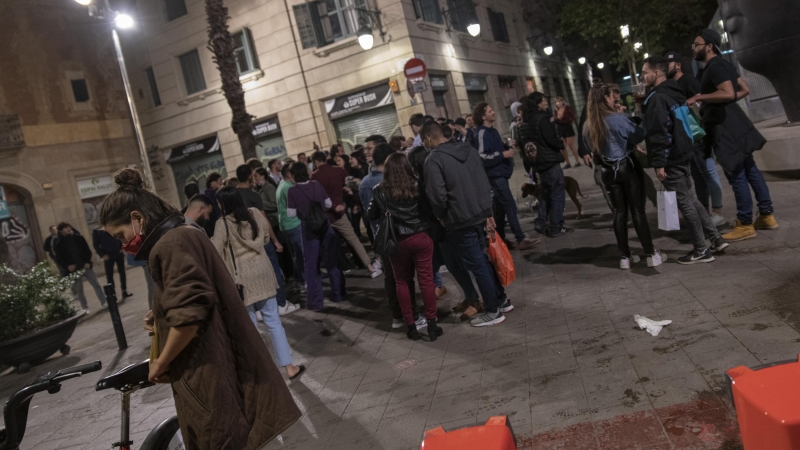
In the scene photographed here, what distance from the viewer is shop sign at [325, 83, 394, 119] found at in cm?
2058

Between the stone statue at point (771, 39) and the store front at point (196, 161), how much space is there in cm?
1846

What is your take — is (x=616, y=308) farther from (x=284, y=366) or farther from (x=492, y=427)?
(x=492, y=427)

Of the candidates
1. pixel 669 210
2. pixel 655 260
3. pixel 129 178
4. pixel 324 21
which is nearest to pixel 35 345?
pixel 129 178

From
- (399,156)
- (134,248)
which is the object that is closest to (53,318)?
(399,156)

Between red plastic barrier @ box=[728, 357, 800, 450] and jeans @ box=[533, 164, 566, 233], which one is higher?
jeans @ box=[533, 164, 566, 233]

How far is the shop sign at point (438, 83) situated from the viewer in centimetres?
2151

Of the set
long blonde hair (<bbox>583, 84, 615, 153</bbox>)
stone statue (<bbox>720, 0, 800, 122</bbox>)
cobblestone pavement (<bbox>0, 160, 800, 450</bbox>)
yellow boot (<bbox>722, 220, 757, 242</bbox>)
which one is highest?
stone statue (<bbox>720, 0, 800, 122</bbox>)

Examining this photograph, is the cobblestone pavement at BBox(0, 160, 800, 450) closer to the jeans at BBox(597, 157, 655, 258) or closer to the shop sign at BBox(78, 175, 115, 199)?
the jeans at BBox(597, 157, 655, 258)

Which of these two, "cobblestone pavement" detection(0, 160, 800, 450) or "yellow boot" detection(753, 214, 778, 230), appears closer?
"cobblestone pavement" detection(0, 160, 800, 450)

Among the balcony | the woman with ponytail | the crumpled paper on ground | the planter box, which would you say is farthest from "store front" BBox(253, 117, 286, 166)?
the crumpled paper on ground

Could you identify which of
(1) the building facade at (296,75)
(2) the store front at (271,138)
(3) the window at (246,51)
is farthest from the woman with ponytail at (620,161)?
(3) the window at (246,51)

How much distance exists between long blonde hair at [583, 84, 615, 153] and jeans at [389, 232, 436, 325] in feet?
6.57

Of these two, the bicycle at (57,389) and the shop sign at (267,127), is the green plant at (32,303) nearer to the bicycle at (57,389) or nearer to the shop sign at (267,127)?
the bicycle at (57,389)

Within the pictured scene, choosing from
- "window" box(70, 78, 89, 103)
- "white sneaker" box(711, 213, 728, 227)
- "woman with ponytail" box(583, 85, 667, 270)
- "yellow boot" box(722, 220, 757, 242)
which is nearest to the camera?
"woman with ponytail" box(583, 85, 667, 270)
